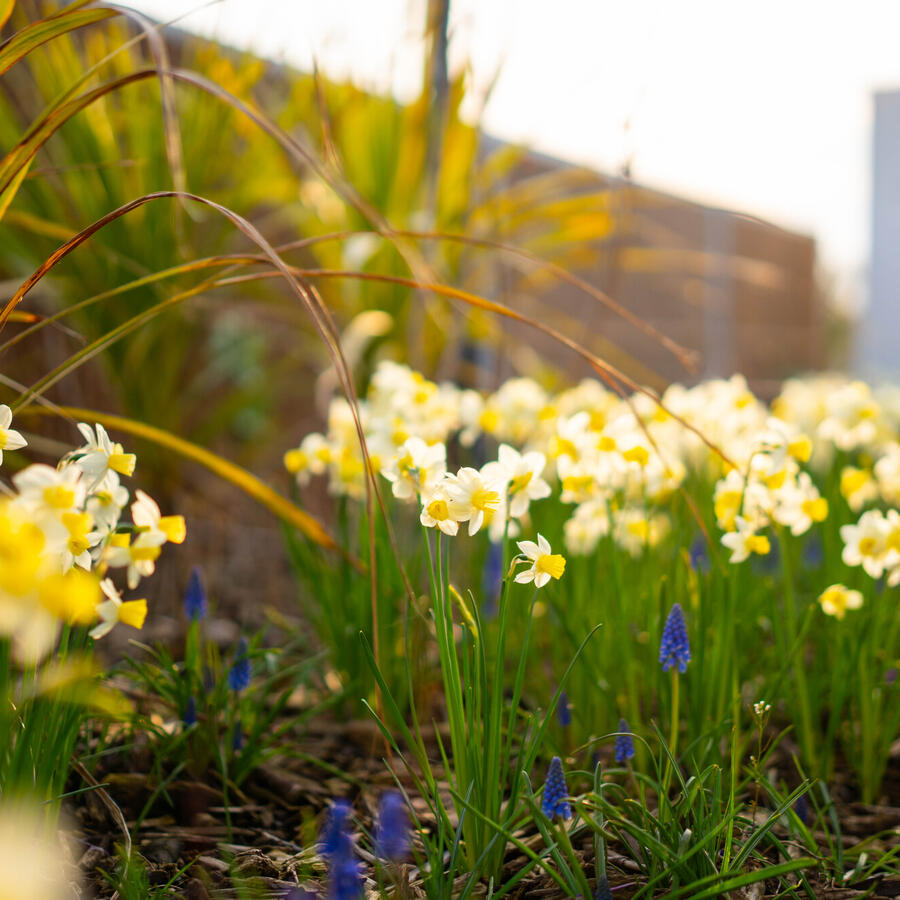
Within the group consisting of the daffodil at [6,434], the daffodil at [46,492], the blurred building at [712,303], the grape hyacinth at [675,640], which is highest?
the blurred building at [712,303]

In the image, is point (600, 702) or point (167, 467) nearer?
point (600, 702)

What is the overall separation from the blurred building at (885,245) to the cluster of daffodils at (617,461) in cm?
1229

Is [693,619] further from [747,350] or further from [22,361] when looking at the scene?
[747,350]

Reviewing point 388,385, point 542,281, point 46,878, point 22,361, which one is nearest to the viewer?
point 46,878

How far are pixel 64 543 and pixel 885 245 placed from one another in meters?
14.4

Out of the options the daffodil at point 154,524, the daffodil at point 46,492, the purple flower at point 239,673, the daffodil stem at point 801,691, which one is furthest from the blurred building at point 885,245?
the daffodil at point 46,492

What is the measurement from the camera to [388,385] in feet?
5.28

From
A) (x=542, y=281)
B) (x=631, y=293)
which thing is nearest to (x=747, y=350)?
(x=631, y=293)

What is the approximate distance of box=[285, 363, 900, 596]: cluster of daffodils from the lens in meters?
0.98

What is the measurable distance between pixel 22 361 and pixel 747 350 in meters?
9.85

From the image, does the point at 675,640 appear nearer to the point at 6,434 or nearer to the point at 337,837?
the point at 337,837

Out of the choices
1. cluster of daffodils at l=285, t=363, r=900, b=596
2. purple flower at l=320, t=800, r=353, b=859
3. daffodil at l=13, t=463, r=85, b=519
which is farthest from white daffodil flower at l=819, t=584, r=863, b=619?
daffodil at l=13, t=463, r=85, b=519

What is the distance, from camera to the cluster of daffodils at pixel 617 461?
982 mm

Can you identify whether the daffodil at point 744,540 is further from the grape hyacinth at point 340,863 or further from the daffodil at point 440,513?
the grape hyacinth at point 340,863
